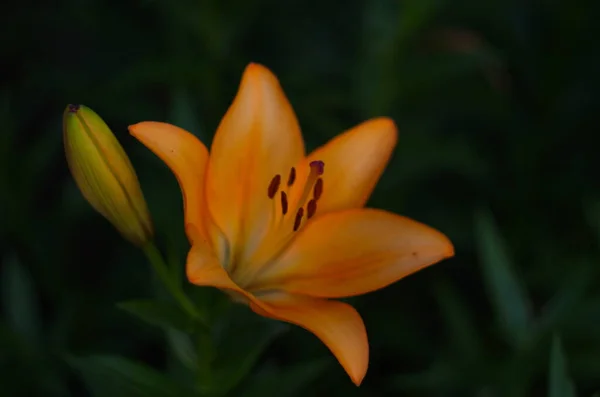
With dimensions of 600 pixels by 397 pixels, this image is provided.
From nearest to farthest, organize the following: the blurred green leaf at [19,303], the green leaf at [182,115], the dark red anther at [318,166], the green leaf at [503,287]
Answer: the dark red anther at [318,166]
the green leaf at [182,115]
the green leaf at [503,287]
the blurred green leaf at [19,303]

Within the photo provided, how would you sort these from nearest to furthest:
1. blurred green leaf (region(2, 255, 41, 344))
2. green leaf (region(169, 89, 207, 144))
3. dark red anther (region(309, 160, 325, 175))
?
1. dark red anther (region(309, 160, 325, 175))
2. green leaf (region(169, 89, 207, 144))
3. blurred green leaf (region(2, 255, 41, 344))

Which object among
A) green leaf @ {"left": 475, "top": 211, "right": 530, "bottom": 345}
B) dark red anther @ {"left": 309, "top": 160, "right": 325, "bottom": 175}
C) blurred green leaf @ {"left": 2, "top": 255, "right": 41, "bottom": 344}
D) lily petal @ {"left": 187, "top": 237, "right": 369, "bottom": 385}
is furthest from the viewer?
blurred green leaf @ {"left": 2, "top": 255, "right": 41, "bottom": 344}

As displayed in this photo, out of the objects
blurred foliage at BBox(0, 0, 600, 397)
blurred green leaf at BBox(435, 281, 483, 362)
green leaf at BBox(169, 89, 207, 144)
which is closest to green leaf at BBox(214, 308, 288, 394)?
blurred foliage at BBox(0, 0, 600, 397)

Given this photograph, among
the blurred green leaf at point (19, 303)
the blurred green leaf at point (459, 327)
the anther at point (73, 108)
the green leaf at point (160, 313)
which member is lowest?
the blurred green leaf at point (459, 327)

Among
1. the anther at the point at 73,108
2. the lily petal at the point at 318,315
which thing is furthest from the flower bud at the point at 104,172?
the lily petal at the point at 318,315

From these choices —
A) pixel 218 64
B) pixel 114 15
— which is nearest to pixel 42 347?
pixel 218 64

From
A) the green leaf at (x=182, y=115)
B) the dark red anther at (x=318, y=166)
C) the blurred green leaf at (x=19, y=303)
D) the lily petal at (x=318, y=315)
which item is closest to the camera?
the lily petal at (x=318, y=315)

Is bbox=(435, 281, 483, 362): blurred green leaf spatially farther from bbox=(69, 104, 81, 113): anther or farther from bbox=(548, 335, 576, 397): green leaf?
bbox=(69, 104, 81, 113): anther

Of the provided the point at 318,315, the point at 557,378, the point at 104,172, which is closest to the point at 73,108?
the point at 104,172

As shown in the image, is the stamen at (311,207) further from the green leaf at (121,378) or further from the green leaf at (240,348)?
the green leaf at (121,378)
